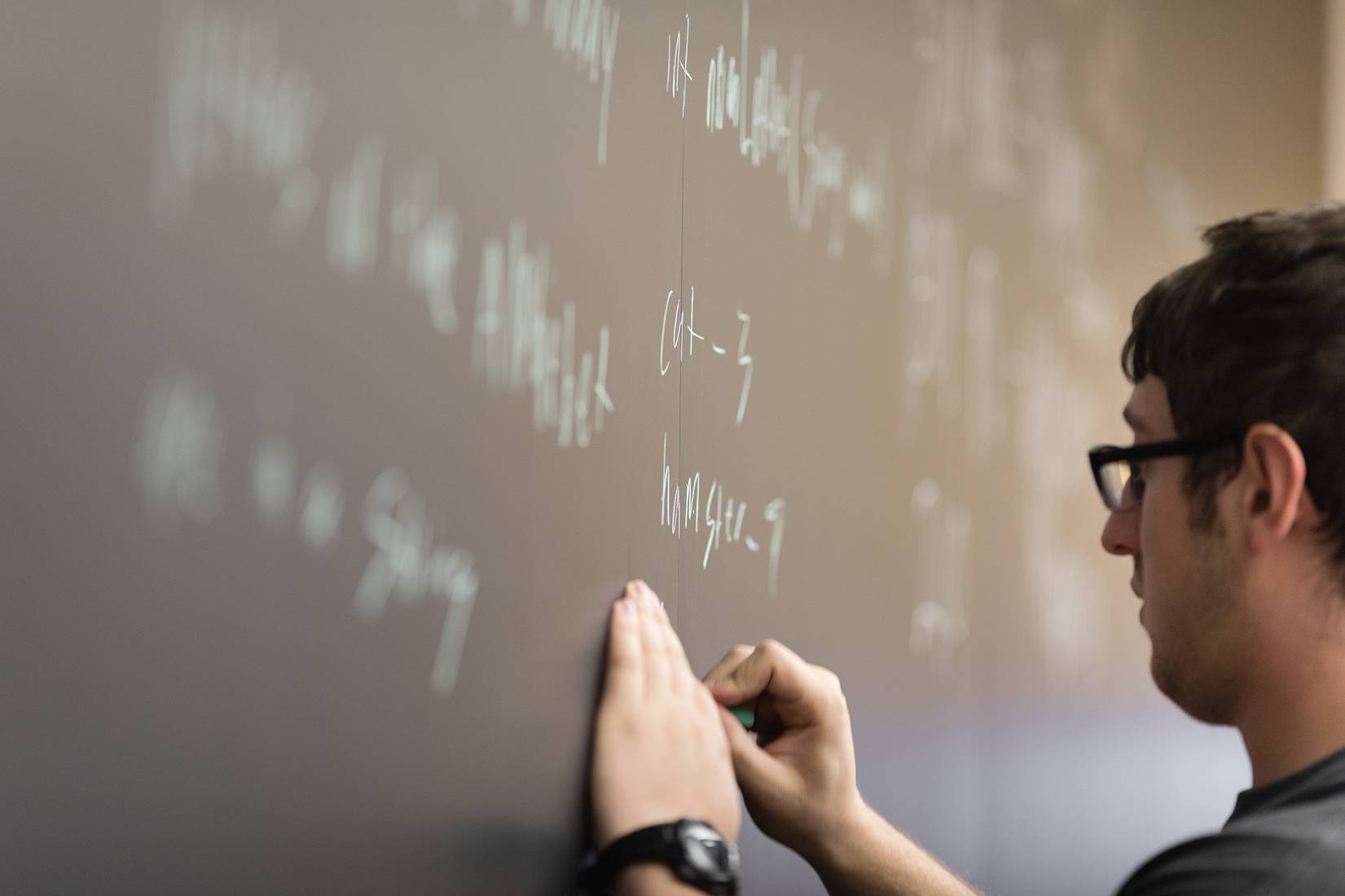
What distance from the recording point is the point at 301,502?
2.10 ft

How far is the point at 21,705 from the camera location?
1.77 feet

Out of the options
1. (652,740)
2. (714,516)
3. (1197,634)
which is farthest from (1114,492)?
(652,740)

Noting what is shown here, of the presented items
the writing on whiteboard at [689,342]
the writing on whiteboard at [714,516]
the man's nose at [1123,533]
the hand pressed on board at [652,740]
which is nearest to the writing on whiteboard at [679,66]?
the writing on whiteboard at [689,342]

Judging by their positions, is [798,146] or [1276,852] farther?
[798,146]

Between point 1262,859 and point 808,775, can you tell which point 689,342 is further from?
point 1262,859

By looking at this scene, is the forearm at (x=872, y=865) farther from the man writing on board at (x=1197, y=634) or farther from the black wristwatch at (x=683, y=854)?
the black wristwatch at (x=683, y=854)

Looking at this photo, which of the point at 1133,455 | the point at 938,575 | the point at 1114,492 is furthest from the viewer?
the point at 938,575

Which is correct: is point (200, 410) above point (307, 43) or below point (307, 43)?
below

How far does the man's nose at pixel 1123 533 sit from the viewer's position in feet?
2.98

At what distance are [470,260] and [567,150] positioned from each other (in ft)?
0.40

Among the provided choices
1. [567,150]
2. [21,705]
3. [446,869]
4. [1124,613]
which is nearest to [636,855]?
[446,869]

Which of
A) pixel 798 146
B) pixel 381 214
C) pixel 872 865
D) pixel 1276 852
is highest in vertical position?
pixel 798 146

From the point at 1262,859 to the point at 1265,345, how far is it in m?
0.35

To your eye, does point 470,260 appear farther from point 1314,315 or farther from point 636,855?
point 1314,315
